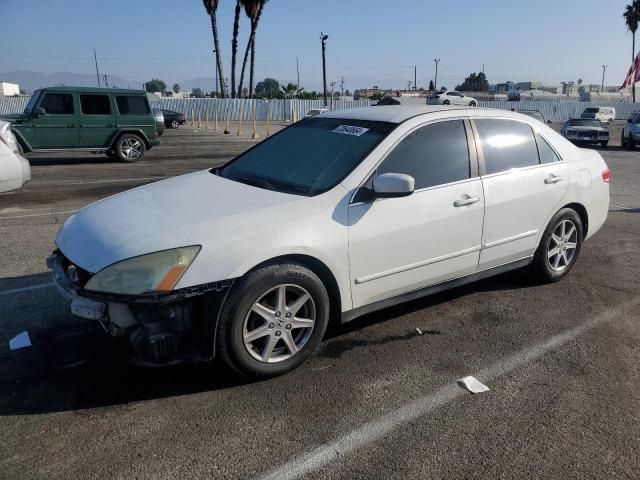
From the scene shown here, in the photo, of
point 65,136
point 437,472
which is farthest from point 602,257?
point 65,136

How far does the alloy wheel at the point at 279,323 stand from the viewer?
3.19 metres

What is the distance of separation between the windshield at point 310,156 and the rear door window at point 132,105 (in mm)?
10512

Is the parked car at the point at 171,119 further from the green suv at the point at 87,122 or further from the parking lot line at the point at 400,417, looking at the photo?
the parking lot line at the point at 400,417

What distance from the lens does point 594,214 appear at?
206 inches

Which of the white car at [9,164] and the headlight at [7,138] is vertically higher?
the headlight at [7,138]

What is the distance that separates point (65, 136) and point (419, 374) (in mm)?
12436

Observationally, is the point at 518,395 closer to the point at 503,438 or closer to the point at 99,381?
the point at 503,438

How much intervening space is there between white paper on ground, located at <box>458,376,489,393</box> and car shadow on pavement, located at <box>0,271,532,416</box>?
2.19 ft

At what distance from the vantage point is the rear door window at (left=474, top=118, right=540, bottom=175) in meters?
4.32

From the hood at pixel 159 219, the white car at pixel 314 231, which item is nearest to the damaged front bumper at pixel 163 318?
the white car at pixel 314 231

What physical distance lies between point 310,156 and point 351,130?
1.21ft

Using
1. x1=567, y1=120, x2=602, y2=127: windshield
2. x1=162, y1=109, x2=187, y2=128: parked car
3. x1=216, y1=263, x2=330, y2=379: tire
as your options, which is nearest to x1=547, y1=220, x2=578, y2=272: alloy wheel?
x1=216, y1=263, x2=330, y2=379: tire

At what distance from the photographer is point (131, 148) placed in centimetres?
1432

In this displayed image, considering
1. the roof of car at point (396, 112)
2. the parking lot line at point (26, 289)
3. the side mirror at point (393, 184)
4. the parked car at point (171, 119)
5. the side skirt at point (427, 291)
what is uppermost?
the roof of car at point (396, 112)
